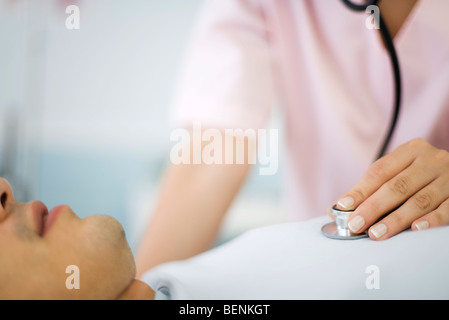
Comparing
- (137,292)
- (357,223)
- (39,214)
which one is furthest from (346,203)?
(39,214)

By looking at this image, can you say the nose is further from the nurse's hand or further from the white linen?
the nurse's hand

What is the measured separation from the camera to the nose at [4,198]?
0.58 metres

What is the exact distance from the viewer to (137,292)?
0.58m

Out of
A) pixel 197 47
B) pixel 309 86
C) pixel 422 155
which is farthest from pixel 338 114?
pixel 197 47

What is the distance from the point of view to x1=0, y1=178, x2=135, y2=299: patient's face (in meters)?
0.53

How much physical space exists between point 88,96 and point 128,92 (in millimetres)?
74

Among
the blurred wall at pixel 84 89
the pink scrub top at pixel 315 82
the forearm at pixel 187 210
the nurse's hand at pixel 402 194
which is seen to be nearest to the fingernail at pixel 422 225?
the nurse's hand at pixel 402 194

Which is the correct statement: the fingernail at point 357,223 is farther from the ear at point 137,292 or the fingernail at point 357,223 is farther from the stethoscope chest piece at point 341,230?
the ear at point 137,292

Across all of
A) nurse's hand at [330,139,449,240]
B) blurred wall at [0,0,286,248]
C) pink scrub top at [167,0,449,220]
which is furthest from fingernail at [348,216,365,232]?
blurred wall at [0,0,286,248]

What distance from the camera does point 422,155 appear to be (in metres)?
0.62

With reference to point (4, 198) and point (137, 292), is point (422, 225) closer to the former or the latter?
point (137, 292)

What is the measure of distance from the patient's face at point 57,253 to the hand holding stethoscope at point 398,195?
0.98 ft

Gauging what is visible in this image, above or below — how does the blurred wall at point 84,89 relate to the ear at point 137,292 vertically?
above

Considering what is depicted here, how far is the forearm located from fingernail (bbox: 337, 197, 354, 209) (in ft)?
0.98
